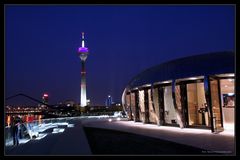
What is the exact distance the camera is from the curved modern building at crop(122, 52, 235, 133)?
48.9ft

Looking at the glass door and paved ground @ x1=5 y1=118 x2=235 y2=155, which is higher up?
the glass door

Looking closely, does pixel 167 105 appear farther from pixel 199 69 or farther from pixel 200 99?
pixel 199 69

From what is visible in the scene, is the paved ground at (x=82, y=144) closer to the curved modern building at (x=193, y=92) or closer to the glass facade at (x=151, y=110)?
the curved modern building at (x=193, y=92)

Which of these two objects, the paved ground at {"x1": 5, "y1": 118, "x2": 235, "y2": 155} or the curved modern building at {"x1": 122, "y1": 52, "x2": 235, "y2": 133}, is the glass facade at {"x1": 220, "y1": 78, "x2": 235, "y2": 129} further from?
the paved ground at {"x1": 5, "y1": 118, "x2": 235, "y2": 155}

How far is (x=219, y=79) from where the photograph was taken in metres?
15.7

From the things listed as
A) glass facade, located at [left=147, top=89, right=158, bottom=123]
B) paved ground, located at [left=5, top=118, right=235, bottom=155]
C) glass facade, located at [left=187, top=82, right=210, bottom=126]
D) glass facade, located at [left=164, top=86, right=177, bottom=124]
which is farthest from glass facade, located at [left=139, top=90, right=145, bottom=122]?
paved ground, located at [left=5, top=118, right=235, bottom=155]

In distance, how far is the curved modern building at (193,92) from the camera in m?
14.9

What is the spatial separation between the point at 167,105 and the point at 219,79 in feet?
16.4

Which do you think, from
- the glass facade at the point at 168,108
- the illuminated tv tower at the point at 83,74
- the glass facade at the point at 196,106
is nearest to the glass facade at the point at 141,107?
the glass facade at the point at 168,108

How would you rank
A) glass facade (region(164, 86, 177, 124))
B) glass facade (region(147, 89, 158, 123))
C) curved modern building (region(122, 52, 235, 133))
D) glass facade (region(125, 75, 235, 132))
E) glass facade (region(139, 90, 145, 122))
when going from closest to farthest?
1. curved modern building (region(122, 52, 235, 133))
2. glass facade (region(125, 75, 235, 132))
3. glass facade (region(164, 86, 177, 124))
4. glass facade (region(147, 89, 158, 123))
5. glass facade (region(139, 90, 145, 122))

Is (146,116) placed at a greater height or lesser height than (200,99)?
lesser

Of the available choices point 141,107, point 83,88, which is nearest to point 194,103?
point 141,107

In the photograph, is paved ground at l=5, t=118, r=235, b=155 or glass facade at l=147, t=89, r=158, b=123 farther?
glass facade at l=147, t=89, r=158, b=123
